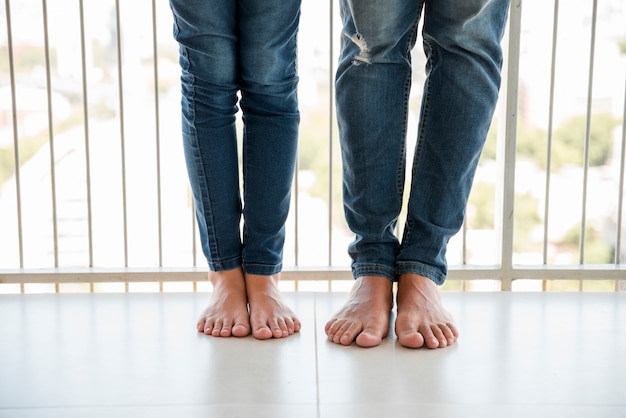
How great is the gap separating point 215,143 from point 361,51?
334 millimetres

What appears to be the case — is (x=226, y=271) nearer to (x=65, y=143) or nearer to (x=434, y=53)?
(x=434, y=53)

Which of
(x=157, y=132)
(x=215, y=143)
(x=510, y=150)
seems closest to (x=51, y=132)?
(x=157, y=132)

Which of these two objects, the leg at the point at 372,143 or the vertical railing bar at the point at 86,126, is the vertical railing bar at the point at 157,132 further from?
the leg at the point at 372,143

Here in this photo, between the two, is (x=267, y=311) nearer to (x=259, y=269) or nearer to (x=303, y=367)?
(x=259, y=269)

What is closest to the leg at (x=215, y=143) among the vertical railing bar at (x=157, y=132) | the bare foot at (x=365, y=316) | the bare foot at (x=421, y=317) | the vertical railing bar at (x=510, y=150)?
the bare foot at (x=365, y=316)

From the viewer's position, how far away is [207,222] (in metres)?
1.42

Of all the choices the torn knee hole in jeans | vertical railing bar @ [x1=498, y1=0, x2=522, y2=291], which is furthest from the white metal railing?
the torn knee hole in jeans

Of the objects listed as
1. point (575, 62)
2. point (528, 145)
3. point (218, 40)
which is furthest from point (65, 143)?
point (218, 40)

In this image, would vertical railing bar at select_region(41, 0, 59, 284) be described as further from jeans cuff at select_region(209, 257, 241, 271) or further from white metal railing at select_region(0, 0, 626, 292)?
jeans cuff at select_region(209, 257, 241, 271)

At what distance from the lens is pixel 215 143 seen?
1.37 meters

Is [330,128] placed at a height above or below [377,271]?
above

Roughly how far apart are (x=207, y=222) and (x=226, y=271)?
0.37 ft

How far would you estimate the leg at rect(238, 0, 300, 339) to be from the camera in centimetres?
131

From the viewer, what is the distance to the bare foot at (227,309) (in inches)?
54.8
